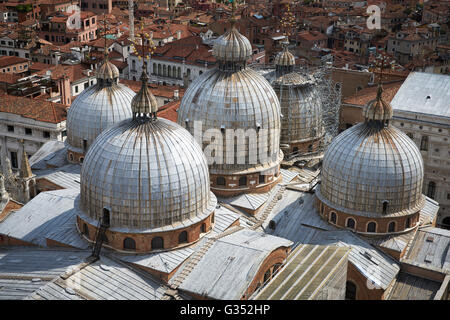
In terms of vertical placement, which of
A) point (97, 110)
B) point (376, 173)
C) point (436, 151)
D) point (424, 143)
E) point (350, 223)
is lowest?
point (350, 223)

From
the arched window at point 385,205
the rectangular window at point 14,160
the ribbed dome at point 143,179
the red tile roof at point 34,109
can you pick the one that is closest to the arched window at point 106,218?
the ribbed dome at point 143,179

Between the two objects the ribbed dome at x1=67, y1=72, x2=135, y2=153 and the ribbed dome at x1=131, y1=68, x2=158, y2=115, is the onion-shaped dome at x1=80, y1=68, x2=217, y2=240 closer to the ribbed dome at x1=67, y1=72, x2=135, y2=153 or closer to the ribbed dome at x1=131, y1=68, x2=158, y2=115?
the ribbed dome at x1=131, y1=68, x2=158, y2=115

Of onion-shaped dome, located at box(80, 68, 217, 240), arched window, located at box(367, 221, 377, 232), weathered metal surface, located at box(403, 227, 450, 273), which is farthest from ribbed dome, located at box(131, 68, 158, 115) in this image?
weathered metal surface, located at box(403, 227, 450, 273)

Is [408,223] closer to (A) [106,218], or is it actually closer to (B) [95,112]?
(A) [106,218]

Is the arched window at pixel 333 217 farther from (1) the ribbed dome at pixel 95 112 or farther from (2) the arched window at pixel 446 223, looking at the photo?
(2) the arched window at pixel 446 223

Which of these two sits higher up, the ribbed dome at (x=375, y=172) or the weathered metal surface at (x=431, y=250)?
the ribbed dome at (x=375, y=172)

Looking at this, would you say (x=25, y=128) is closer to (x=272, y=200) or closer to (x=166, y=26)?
(x=272, y=200)

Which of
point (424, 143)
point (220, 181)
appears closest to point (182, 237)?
point (220, 181)
